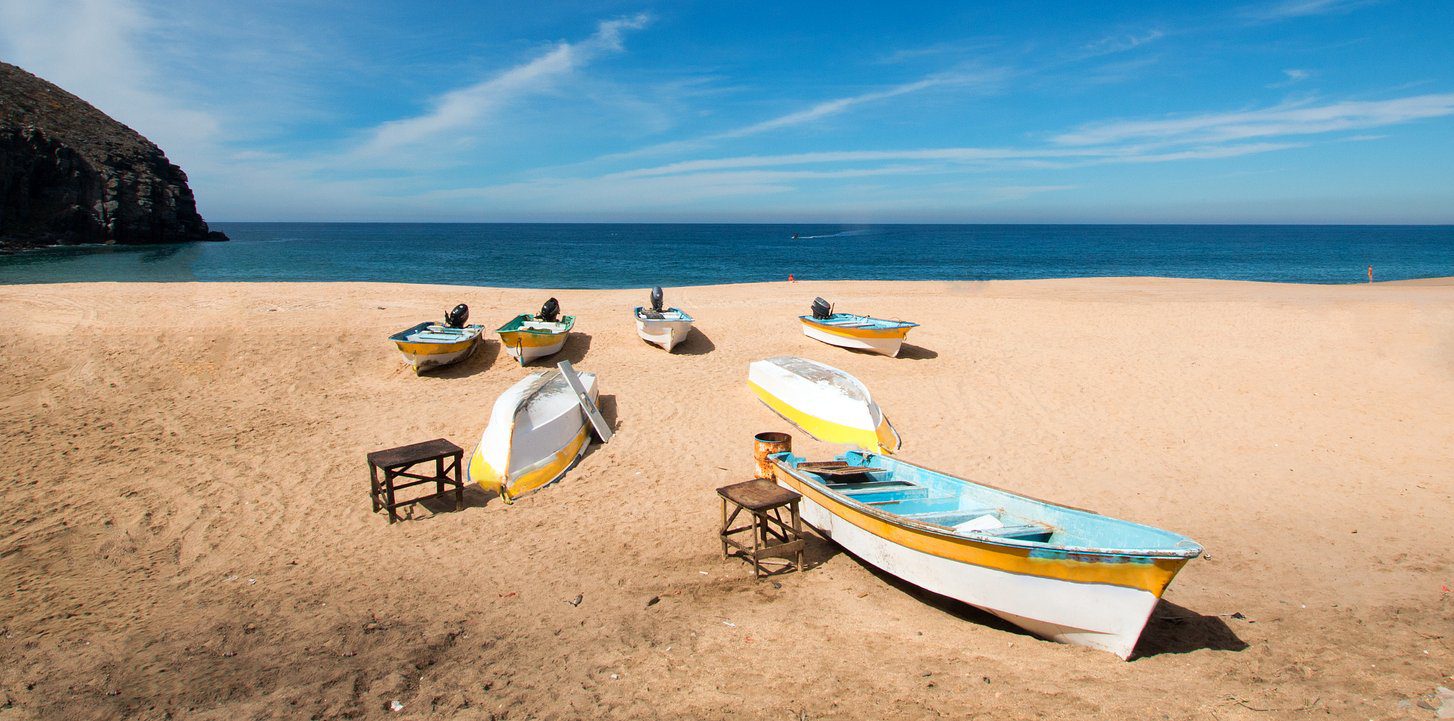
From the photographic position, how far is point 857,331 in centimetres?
1569

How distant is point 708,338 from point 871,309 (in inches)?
284

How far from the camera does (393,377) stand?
1431 cm

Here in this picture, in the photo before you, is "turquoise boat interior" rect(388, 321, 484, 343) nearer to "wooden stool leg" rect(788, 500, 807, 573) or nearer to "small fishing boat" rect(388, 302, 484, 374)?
"small fishing boat" rect(388, 302, 484, 374)

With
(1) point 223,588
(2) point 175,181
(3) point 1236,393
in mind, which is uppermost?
(2) point 175,181

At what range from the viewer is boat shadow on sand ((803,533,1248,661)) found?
5.75m

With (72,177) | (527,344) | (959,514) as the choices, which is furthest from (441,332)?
(72,177)

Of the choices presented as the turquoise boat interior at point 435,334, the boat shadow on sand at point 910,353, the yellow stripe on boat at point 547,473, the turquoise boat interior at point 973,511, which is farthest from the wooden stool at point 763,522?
the turquoise boat interior at point 435,334

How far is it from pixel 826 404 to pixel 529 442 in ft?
15.3

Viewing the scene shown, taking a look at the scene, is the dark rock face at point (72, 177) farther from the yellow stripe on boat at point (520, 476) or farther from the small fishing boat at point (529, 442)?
the yellow stripe on boat at point (520, 476)

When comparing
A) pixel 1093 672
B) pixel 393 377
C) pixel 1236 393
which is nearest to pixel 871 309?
pixel 1236 393

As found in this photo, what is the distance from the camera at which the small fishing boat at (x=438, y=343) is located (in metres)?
14.1

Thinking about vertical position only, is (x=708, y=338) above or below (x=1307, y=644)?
above

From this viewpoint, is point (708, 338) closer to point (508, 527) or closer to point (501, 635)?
point (508, 527)

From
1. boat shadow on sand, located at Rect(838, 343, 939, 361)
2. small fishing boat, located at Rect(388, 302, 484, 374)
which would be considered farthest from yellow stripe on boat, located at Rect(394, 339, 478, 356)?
boat shadow on sand, located at Rect(838, 343, 939, 361)
